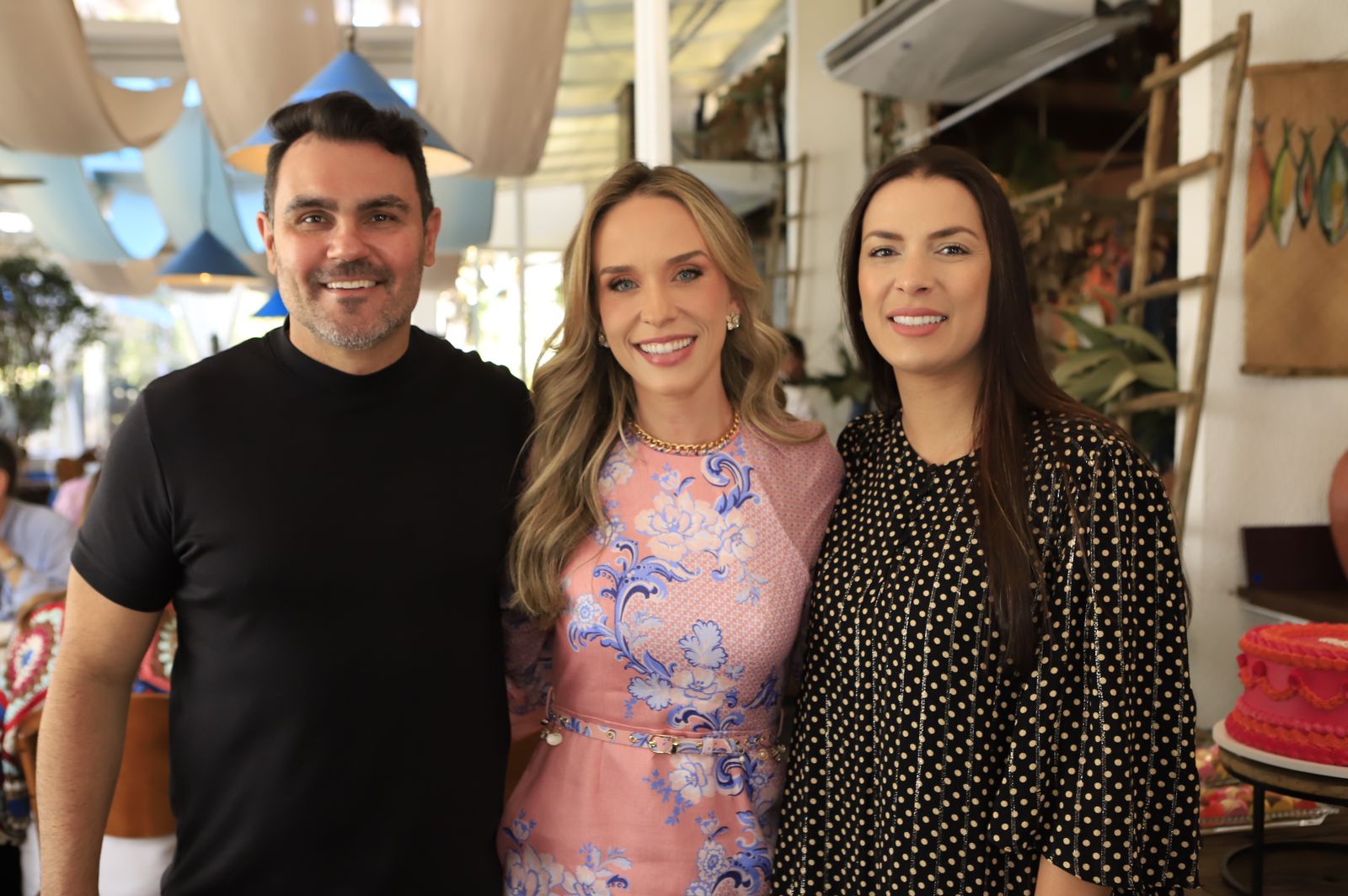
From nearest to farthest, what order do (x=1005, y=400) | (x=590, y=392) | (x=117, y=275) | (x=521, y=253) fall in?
1. (x=1005, y=400)
2. (x=590, y=392)
3. (x=521, y=253)
4. (x=117, y=275)

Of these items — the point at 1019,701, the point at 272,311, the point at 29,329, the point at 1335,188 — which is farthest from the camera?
the point at 29,329

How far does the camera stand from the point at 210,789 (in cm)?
158

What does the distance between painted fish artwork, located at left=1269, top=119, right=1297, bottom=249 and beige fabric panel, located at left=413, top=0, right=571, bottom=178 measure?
2.51 meters

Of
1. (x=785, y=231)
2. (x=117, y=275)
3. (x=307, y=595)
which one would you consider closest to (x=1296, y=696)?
(x=307, y=595)

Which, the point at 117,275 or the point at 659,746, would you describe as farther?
the point at 117,275

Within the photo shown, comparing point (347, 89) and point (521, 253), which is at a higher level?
point (347, 89)

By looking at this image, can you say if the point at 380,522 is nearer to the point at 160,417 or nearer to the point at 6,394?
the point at 160,417

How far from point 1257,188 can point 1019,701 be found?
7.32 feet

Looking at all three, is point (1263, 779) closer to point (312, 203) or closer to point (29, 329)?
point (312, 203)

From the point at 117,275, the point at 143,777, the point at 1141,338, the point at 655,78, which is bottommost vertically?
the point at 143,777

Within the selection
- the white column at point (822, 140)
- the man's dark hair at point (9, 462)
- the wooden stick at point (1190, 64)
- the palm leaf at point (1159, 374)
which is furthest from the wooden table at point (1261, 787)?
the white column at point (822, 140)

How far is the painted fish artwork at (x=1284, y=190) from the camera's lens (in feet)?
9.95

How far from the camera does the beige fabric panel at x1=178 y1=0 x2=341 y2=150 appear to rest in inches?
164

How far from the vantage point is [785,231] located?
7.33m
